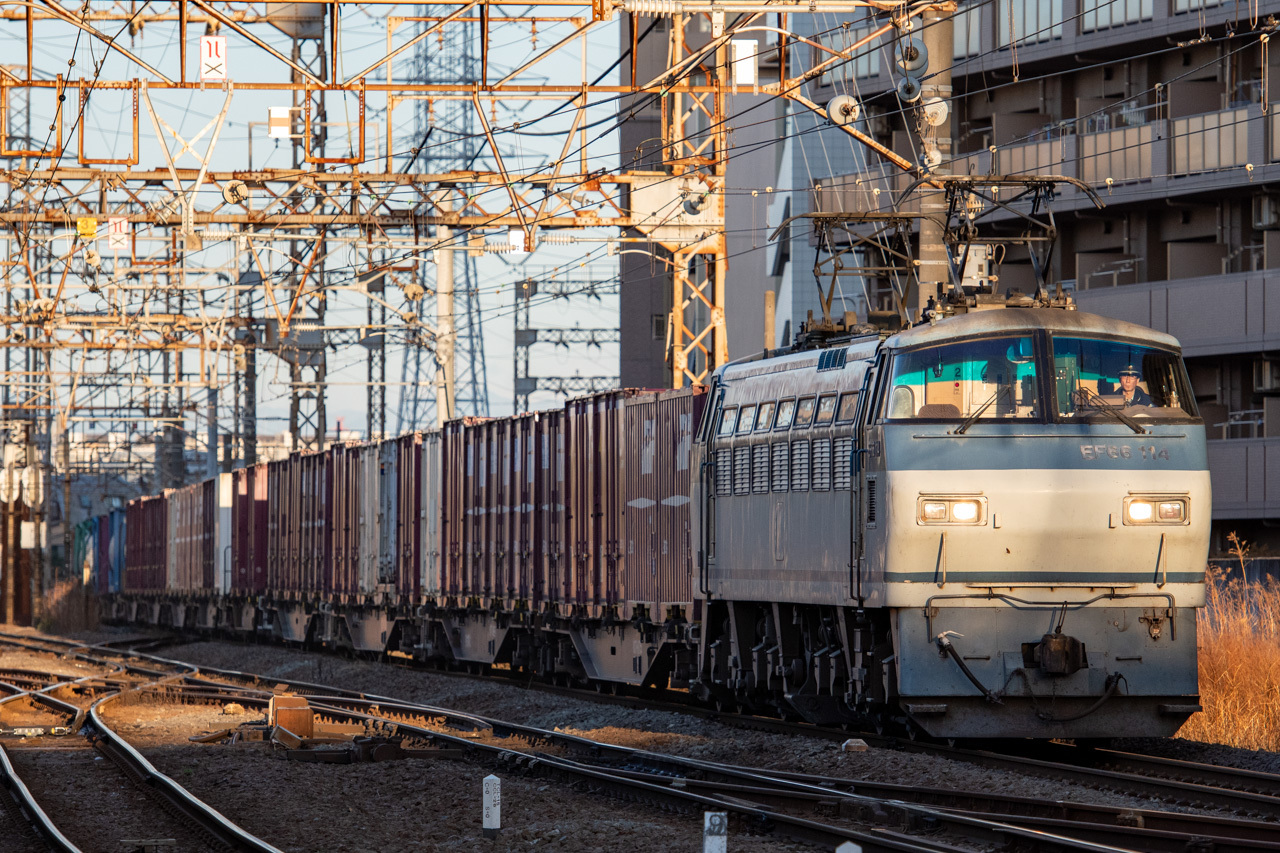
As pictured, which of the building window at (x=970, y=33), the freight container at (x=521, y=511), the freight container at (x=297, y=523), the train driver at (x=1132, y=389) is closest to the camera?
the train driver at (x=1132, y=389)

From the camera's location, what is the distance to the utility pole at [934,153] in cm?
1811

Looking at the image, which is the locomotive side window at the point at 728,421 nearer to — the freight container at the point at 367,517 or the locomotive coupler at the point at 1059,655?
the locomotive coupler at the point at 1059,655

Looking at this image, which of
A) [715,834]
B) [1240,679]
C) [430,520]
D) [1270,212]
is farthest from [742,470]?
[1270,212]

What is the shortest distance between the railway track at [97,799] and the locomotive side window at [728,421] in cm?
656

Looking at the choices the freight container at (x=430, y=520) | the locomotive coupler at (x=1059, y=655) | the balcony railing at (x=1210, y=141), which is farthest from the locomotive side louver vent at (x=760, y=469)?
the balcony railing at (x=1210, y=141)

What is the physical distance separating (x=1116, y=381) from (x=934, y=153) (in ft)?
14.1

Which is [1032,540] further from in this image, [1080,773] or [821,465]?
[821,465]

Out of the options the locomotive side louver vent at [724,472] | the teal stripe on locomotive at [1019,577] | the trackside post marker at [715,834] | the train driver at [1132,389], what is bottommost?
the trackside post marker at [715,834]

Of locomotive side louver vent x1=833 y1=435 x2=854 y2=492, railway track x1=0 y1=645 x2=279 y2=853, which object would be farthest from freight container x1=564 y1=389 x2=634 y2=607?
locomotive side louver vent x1=833 y1=435 x2=854 y2=492

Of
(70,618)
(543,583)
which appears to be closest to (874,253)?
(543,583)

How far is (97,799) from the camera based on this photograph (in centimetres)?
1481

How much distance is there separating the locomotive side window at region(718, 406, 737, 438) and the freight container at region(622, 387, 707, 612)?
114 centimetres

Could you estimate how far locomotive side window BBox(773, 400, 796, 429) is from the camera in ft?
56.3

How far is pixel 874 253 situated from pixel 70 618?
3277 cm
